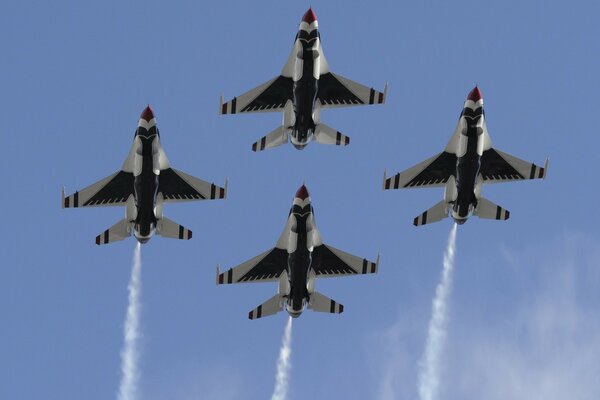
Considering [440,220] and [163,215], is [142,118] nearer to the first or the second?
[163,215]

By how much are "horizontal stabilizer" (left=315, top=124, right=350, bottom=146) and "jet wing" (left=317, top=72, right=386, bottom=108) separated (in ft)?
5.68

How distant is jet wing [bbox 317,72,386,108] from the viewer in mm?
118062

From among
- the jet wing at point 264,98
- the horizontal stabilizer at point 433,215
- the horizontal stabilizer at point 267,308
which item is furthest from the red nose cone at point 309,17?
the horizontal stabilizer at point 267,308

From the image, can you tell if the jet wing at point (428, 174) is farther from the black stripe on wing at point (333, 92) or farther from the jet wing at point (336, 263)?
the black stripe on wing at point (333, 92)

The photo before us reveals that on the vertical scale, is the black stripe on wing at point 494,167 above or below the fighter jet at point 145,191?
above

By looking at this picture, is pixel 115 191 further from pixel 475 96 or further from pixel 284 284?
pixel 475 96

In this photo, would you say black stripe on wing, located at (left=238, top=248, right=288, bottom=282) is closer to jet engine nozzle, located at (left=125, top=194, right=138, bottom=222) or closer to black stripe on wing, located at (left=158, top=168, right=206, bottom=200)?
black stripe on wing, located at (left=158, top=168, right=206, bottom=200)

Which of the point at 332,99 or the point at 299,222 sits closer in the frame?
the point at 299,222

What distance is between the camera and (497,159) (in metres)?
114

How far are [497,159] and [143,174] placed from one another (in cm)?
2125

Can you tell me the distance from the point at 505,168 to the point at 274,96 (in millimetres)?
15016

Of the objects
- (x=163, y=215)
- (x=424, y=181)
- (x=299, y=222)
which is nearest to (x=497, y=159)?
(x=424, y=181)

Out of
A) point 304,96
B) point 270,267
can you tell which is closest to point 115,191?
point 270,267

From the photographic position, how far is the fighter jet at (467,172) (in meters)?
110
